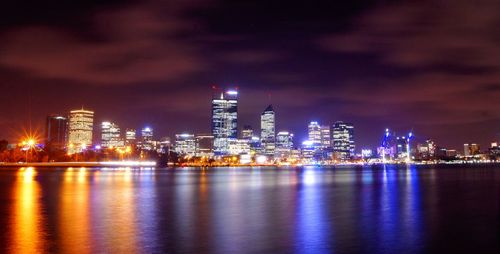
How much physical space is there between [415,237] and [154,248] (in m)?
11.0

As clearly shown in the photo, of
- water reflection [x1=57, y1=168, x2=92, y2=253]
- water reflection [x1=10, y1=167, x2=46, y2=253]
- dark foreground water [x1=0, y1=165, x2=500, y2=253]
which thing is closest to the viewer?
water reflection [x1=10, y1=167, x2=46, y2=253]

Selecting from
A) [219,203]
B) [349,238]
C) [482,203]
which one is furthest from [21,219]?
[482,203]

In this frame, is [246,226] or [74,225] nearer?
[74,225]

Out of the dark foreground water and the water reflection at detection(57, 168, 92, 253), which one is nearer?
the water reflection at detection(57, 168, 92, 253)

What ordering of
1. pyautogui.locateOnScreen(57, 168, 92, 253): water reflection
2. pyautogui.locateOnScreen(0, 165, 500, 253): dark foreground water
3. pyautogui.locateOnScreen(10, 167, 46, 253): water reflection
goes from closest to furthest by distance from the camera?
1. pyautogui.locateOnScreen(10, 167, 46, 253): water reflection
2. pyautogui.locateOnScreen(57, 168, 92, 253): water reflection
3. pyautogui.locateOnScreen(0, 165, 500, 253): dark foreground water

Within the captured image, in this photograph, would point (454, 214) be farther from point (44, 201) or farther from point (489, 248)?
point (44, 201)

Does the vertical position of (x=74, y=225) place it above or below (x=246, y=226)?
above

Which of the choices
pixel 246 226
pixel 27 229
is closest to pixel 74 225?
pixel 27 229

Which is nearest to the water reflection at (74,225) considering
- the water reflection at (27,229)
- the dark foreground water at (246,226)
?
the dark foreground water at (246,226)

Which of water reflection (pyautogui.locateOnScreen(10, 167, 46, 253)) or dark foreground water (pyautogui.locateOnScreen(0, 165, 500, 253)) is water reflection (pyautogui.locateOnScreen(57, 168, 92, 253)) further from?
water reflection (pyautogui.locateOnScreen(10, 167, 46, 253))

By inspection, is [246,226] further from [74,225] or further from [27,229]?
[27,229]

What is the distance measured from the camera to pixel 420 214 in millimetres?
28984

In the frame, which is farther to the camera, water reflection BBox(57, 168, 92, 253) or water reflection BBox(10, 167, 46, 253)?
water reflection BBox(57, 168, 92, 253)

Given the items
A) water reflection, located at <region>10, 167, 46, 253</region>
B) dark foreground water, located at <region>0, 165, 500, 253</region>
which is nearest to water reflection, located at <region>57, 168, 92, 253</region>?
dark foreground water, located at <region>0, 165, 500, 253</region>
